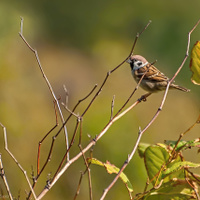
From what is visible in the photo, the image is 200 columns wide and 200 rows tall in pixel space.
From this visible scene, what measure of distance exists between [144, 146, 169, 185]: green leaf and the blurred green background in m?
0.32

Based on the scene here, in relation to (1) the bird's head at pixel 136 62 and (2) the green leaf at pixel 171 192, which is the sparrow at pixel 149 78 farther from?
(2) the green leaf at pixel 171 192

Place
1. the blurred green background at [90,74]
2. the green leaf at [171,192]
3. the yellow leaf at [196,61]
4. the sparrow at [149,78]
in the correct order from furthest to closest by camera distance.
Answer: the blurred green background at [90,74]
the sparrow at [149,78]
the yellow leaf at [196,61]
the green leaf at [171,192]

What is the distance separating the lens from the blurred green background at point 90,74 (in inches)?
181

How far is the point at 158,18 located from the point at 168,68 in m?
2.70

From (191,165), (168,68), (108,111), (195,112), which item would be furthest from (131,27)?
(191,165)

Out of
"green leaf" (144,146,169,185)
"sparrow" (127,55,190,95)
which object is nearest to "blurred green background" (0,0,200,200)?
"green leaf" (144,146,169,185)

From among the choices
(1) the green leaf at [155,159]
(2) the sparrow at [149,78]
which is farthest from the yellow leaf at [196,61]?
(2) the sparrow at [149,78]

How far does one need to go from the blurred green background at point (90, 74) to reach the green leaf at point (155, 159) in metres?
0.32

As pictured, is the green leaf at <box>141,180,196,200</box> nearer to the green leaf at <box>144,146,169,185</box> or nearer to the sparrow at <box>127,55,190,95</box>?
the green leaf at <box>144,146,169,185</box>

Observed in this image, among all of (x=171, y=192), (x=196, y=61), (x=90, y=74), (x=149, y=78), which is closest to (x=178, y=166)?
(x=171, y=192)

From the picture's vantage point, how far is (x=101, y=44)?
12.6 metres

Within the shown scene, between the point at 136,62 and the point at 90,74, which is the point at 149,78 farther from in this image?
the point at 90,74

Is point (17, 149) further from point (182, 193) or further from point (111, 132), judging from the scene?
point (182, 193)

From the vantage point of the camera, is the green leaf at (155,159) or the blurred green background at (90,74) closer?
the green leaf at (155,159)
